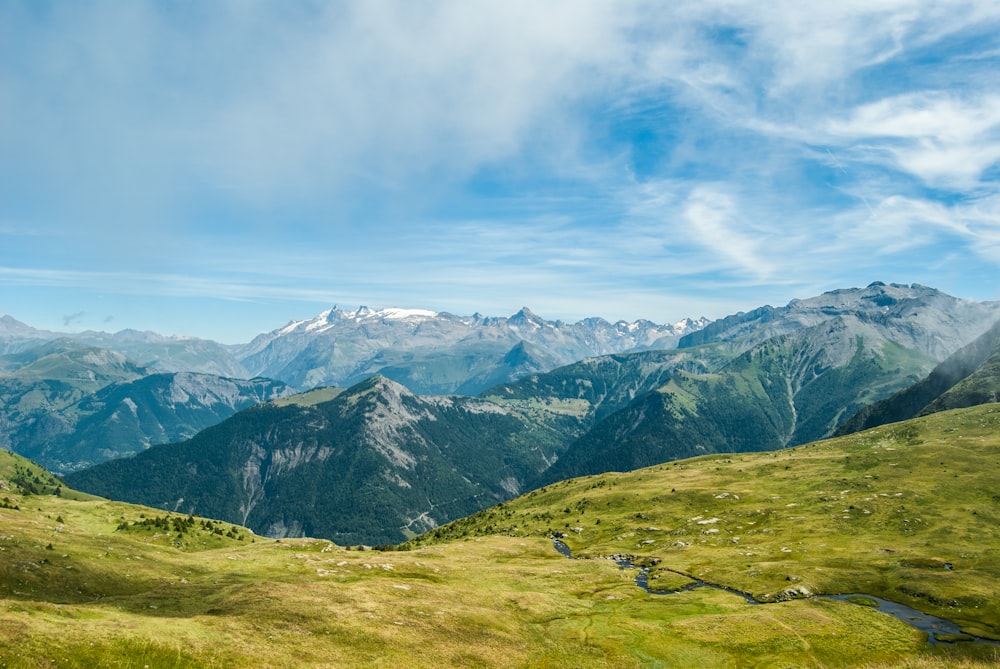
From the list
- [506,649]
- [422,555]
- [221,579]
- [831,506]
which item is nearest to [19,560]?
[221,579]

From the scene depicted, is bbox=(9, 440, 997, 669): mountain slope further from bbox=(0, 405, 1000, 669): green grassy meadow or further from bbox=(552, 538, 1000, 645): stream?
bbox=(552, 538, 1000, 645): stream

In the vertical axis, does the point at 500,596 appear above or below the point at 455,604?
below

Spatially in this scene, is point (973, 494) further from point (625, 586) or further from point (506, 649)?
point (506, 649)

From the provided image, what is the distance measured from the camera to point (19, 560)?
72.1m

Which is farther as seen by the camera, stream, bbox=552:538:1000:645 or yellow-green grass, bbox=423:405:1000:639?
yellow-green grass, bbox=423:405:1000:639

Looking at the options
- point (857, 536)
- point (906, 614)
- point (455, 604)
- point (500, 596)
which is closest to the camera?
point (455, 604)

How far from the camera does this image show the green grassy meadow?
59.2 meters

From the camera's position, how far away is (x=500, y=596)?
98.1 m

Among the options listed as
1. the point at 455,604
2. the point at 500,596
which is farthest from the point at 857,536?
the point at 455,604

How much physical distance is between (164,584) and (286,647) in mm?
33848

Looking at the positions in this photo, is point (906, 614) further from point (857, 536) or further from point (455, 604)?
point (455, 604)

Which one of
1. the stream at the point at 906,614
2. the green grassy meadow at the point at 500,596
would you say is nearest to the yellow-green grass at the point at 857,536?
the green grassy meadow at the point at 500,596

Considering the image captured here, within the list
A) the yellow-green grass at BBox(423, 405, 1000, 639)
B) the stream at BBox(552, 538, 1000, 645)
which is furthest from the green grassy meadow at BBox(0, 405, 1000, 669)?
the stream at BBox(552, 538, 1000, 645)

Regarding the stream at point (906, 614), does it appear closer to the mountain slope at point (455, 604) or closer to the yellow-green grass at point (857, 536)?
the yellow-green grass at point (857, 536)
